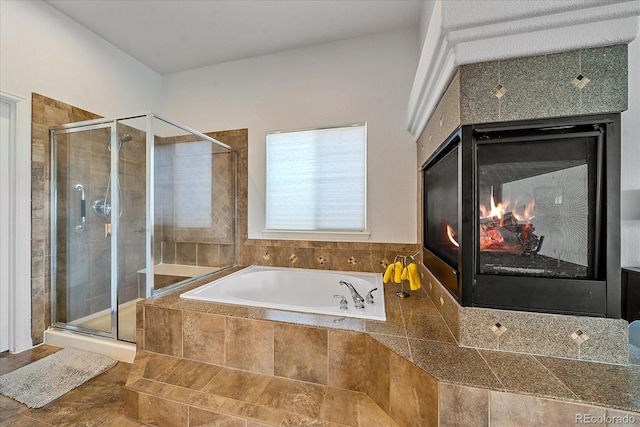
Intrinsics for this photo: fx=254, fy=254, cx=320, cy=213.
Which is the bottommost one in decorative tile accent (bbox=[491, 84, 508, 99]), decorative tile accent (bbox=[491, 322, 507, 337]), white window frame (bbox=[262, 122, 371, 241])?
decorative tile accent (bbox=[491, 322, 507, 337])

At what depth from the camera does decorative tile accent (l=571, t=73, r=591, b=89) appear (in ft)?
3.46

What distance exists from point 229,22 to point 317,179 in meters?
1.61

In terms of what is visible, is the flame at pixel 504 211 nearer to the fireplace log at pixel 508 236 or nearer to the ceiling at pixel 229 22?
the fireplace log at pixel 508 236

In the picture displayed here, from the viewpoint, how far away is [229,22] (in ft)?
7.52

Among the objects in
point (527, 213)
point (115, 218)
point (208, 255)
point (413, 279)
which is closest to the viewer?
point (527, 213)

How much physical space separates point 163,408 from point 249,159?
2.21 metres

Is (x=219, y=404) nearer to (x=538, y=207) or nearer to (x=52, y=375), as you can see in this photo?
(x=52, y=375)

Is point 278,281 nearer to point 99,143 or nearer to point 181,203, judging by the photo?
point 181,203

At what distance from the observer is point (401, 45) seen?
94.7 inches

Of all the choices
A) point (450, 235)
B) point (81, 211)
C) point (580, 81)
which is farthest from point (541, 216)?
point (81, 211)

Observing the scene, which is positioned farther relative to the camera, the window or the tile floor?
the window

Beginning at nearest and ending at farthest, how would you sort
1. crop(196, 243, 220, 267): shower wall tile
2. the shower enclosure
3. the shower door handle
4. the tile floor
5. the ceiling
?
the tile floor
the shower enclosure
the ceiling
the shower door handle
crop(196, 243, 220, 267): shower wall tile

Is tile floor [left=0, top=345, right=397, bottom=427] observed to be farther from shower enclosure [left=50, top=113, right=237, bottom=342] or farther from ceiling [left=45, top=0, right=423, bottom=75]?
ceiling [left=45, top=0, right=423, bottom=75]

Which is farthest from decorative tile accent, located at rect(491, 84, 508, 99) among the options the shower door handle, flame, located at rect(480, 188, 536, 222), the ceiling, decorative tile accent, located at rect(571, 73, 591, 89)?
the shower door handle
